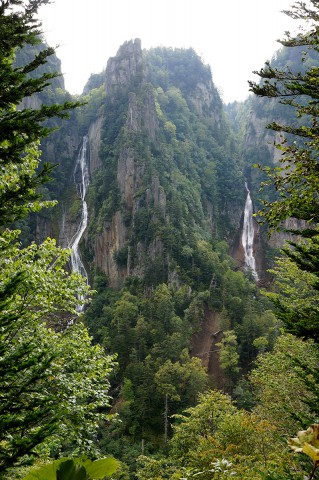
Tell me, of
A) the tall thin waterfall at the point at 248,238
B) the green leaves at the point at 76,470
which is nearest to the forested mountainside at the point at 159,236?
the tall thin waterfall at the point at 248,238

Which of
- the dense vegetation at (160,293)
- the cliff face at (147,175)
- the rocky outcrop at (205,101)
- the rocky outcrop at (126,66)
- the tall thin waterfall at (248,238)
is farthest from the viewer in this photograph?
the rocky outcrop at (205,101)

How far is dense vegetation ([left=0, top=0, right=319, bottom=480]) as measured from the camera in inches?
210

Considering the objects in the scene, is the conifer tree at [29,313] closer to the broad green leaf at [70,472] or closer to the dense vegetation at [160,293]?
the dense vegetation at [160,293]

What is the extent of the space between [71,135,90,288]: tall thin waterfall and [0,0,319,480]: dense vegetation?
2470 millimetres

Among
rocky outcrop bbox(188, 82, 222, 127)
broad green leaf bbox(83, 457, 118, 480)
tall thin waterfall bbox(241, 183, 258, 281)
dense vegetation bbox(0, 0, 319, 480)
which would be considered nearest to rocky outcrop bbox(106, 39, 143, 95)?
dense vegetation bbox(0, 0, 319, 480)

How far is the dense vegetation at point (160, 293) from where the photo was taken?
5.32 metres

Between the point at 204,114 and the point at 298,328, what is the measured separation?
121749 millimetres

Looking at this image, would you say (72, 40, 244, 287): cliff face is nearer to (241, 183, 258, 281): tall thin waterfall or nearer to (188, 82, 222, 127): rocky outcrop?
(188, 82, 222, 127): rocky outcrop

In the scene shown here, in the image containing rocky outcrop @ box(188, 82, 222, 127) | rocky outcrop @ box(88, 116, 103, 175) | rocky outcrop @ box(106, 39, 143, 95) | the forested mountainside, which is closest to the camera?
the forested mountainside

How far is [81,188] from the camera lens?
3465 inches

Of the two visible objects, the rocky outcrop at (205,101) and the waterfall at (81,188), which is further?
the rocky outcrop at (205,101)

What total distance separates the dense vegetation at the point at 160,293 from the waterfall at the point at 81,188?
2.46 m

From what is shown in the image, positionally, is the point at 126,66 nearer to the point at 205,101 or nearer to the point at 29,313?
the point at 205,101

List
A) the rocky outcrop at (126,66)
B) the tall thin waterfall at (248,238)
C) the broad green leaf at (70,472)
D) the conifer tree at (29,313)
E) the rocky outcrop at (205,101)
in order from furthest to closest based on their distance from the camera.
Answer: the rocky outcrop at (205,101)
the rocky outcrop at (126,66)
the tall thin waterfall at (248,238)
the conifer tree at (29,313)
the broad green leaf at (70,472)
